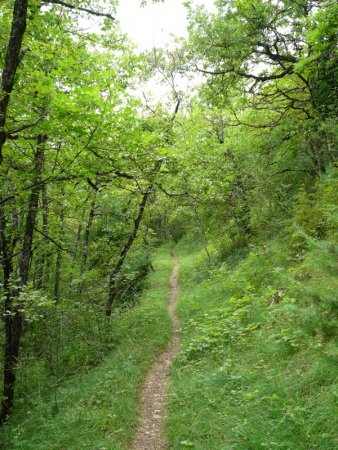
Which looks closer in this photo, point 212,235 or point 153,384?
point 153,384

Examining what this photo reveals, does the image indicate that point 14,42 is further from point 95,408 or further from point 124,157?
point 95,408

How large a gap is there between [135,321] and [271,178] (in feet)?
24.1

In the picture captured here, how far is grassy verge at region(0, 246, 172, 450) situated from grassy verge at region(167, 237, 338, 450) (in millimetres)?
857

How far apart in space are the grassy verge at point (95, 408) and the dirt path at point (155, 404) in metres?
0.16

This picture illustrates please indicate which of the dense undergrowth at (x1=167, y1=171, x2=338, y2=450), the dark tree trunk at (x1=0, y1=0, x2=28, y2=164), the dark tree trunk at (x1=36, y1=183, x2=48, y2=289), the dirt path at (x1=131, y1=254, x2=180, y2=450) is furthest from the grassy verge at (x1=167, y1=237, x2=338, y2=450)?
the dark tree trunk at (x1=36, y1=183, x2=48, y2=289)

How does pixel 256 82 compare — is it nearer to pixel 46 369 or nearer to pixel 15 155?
pixel 15 155

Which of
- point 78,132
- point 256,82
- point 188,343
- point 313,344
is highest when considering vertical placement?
point 256,82

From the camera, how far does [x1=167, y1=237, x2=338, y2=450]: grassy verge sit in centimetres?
394

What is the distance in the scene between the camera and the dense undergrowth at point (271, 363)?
4.02m

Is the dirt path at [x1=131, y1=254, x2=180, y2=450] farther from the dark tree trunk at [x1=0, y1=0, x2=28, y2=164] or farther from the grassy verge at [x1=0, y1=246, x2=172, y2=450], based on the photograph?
the dark tree trunk at [x1=0, y1=0, x2=28, y2=164]

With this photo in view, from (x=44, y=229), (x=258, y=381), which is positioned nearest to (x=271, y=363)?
(x=258, y=381)

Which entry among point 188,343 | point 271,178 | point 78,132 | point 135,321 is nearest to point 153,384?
point 188,343

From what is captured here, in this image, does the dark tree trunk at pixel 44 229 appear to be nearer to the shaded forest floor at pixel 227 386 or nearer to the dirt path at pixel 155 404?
the shaded forest floor at pixel 227 386

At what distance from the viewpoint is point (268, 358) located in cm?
584
